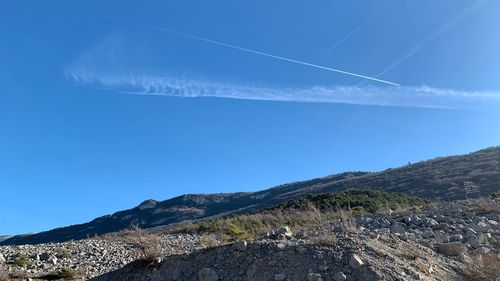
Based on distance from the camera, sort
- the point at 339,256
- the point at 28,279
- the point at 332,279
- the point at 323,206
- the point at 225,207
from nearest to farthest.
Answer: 1. the point at 332,279
2. the point at 339,256
3. the point at 28,279
4. the point at 323,206
5. the point at 225,207

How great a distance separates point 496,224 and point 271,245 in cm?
788

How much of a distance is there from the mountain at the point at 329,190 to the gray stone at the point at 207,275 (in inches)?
581

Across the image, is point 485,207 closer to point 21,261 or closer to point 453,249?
point 453,249

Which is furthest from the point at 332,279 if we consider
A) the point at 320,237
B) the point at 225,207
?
the point at 225,207

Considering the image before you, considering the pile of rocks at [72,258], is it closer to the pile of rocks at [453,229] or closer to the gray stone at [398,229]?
the gray stone at [398,229]

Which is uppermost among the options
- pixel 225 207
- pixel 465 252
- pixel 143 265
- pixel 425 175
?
pixel 225 207

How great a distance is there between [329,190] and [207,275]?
5939 cm

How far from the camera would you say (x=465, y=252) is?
35.9 ft

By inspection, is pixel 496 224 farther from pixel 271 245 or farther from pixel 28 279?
pixel 28 279

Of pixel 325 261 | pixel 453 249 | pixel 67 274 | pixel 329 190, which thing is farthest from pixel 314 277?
pixel 329 190

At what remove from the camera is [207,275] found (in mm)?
8930

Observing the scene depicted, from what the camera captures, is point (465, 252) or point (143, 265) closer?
point (143, 265)

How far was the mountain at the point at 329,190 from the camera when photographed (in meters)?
44.8

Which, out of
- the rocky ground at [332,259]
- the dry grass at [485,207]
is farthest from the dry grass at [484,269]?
the dry grass at [485,207]
